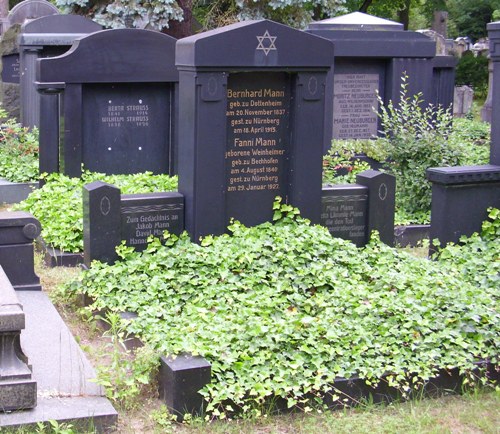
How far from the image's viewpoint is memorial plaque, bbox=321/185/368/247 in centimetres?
821

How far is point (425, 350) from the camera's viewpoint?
227 inches

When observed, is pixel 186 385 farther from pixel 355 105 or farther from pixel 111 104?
pixel 355 105

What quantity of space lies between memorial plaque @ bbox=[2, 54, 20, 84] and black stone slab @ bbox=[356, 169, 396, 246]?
933 centimetres

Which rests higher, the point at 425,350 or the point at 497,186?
the point at 497,186

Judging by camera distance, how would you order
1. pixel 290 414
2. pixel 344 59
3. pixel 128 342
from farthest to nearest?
pixel 344 59
pixel 128 342
pixel 290 414

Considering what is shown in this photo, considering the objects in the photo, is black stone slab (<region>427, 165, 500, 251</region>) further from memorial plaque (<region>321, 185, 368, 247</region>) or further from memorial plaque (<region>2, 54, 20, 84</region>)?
memorial plaque (<region>2, 54, 20, 84</region>)

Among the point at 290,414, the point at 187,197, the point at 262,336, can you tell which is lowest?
the point at 290,414

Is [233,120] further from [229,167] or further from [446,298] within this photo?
[446,298]

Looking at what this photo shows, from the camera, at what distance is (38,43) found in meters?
13.3

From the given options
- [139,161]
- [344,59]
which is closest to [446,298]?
[139,161]

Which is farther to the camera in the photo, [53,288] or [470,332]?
[53,288]

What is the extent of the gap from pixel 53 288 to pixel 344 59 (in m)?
6.65

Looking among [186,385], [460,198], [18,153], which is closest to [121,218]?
[186,385]

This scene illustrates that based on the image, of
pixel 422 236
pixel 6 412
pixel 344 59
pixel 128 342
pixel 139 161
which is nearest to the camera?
pixel 6 412
